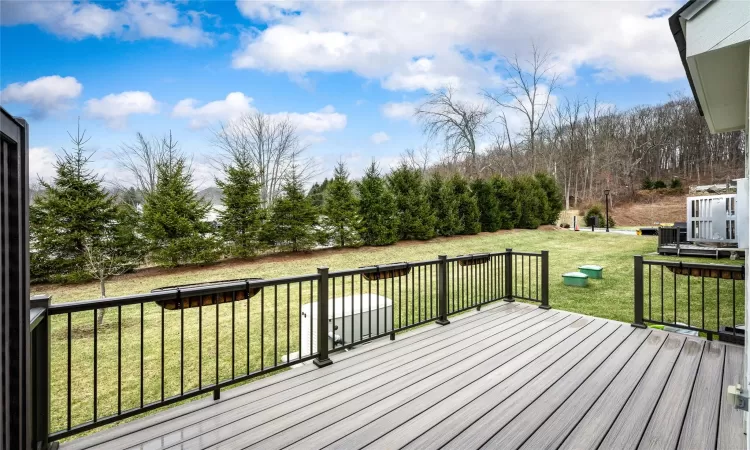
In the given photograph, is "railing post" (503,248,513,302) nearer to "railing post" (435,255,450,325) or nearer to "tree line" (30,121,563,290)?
"railing post" (435,255,450,325)

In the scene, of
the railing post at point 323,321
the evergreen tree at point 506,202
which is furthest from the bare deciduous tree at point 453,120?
the railing post at point 323,321

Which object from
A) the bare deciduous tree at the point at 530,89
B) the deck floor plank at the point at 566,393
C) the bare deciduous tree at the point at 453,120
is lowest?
the deck floor plank at the point at 566,393

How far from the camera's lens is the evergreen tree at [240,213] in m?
10.5

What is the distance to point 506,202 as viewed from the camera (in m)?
16.2

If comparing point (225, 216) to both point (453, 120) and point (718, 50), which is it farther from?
point (453, 120)

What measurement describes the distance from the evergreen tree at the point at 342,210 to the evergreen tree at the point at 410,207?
1.82m

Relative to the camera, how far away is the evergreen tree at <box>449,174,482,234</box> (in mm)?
14289

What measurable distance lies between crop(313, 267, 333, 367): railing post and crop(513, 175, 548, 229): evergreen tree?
1522 centimetres

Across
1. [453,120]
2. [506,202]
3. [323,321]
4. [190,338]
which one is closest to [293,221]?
[190,338]

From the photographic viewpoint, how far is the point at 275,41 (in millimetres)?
10758

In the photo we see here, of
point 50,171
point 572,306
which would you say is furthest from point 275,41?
point 572,306

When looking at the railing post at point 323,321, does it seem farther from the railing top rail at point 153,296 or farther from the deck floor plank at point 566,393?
the deck floor plank at point 566,393

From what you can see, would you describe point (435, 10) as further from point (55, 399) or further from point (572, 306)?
point (55, 399)

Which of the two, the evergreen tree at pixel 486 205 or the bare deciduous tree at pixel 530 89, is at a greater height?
the bare deciduous tree at pixel 530 89
